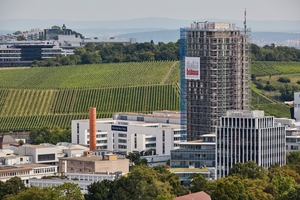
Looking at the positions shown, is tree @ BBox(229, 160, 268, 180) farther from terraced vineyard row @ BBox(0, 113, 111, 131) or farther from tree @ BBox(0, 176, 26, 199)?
terraced vineyard row @ BBox(0, 113, 111, 131)

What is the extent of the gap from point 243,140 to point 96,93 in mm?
65044

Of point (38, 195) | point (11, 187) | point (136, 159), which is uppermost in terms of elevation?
point (38, 195)

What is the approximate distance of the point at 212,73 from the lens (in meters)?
114

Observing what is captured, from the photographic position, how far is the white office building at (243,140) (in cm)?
10238

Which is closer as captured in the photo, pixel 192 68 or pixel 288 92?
pixel 192 68

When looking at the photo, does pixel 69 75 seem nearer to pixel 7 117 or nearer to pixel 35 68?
pixel 35 68

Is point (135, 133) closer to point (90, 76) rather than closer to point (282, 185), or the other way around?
point (282, 185)

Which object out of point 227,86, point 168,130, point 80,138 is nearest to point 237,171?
point 227,86

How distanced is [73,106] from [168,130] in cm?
4014

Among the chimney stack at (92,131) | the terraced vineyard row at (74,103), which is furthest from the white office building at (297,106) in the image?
the chimney stack at (92,131)

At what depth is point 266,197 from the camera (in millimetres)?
88625

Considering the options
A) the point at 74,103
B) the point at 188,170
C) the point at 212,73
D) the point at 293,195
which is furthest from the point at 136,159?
the point at 74,103

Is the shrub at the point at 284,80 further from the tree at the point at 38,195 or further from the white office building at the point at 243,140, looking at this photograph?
the tree at the point at 38,195

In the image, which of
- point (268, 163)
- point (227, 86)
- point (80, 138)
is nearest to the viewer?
point (268, 163)
